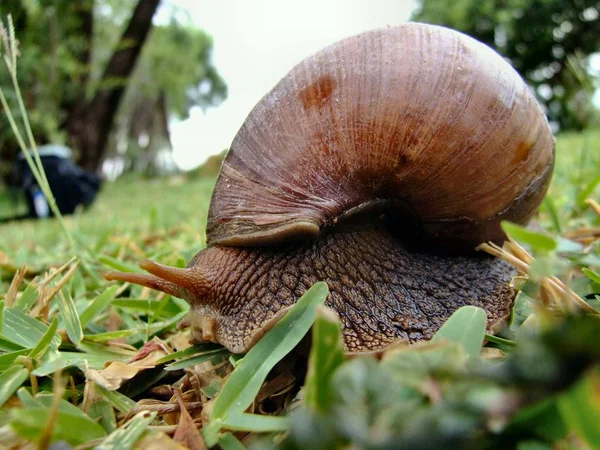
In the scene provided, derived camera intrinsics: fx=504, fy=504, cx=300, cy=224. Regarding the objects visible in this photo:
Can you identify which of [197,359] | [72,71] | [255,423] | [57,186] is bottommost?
[57,186]

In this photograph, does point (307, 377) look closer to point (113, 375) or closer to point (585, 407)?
point (585, 407)

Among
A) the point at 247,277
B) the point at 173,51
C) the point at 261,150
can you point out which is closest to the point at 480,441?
the point at 247,277

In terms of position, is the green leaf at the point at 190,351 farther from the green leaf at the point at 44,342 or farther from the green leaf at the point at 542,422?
the green leaf at the point at 542,422

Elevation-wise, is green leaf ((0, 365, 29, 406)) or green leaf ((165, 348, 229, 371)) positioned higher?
green leaf ((0, 365, 29, 406))

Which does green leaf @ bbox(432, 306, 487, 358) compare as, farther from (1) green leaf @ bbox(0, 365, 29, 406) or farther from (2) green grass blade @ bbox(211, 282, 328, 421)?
(1) green leaf @ bbox(0, 365, 29, 406)

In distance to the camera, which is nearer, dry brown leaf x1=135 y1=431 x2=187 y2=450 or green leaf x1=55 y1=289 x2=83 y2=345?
dry brown leaf x1=135 y1=431 x2=187 y2=450

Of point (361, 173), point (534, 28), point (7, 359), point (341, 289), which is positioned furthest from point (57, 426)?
point (534, 28)

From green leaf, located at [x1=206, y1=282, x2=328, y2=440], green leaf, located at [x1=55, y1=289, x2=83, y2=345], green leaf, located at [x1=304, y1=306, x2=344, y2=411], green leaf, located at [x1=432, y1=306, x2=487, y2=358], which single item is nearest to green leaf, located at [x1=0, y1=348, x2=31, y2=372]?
green leaf, located at [x1=55, y1=289, x2=83, y2=345]
